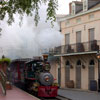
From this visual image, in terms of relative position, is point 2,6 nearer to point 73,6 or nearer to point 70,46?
point 70,46

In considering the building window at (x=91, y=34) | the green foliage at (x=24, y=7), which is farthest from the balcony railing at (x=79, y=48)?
the green foliage at (x=24, y=7)

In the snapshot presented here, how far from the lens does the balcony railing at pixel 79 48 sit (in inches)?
1075

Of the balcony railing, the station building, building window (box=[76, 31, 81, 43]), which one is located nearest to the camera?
the balcony railing

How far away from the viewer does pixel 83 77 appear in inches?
1168

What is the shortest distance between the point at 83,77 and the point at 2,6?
2013 centimetres

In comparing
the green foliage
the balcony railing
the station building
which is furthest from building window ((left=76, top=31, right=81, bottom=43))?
the green foliage

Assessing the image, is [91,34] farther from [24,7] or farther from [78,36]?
[24,7]

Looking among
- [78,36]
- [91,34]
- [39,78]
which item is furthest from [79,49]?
[39,78]

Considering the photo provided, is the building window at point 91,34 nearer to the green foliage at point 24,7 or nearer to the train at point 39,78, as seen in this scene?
the train at point 39,78

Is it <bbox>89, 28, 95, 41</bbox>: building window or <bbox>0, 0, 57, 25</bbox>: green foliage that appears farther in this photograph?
<bbox>89, 28, 95, 41</bbox>: building window

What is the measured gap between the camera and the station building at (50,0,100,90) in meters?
28.1

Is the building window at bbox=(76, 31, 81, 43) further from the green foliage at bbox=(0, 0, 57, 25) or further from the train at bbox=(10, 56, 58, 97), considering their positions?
the green foliage at bbox=(0, 0, 57, 25)

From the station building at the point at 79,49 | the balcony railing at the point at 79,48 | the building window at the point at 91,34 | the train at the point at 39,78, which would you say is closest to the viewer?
the train at the point at 39,78

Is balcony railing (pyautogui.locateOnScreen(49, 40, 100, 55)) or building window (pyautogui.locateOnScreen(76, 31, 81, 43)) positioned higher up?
building window (pyautogui.locateOnScreen(76, 31, 81, 43))
